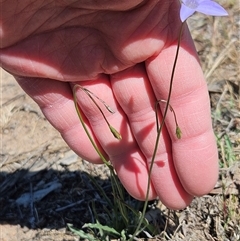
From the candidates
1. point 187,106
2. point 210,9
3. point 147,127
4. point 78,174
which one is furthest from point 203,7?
point 78,174

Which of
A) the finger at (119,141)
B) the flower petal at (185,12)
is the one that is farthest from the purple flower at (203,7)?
the finger at (119,141)

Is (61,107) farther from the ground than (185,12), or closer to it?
closer to it

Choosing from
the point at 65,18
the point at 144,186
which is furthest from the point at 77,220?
the point at 65,18

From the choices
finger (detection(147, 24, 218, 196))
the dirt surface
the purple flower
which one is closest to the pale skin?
finger (detection(147, 24, 218, 196))

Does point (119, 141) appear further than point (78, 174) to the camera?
No

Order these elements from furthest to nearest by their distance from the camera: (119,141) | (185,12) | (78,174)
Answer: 1. (78,174)
2. (119,141)
3. (185,12)

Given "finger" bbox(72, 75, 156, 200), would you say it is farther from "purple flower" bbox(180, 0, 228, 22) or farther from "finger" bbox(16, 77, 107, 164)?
"purple flower" bbox(180, 0, 228, 22)

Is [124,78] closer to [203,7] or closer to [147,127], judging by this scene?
[147,127]

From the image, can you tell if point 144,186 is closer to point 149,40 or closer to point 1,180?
point 149,40
